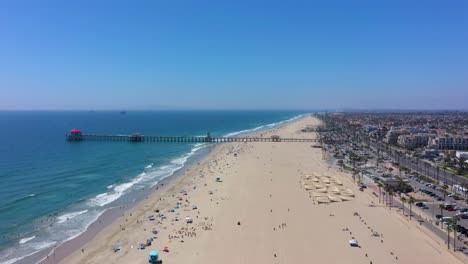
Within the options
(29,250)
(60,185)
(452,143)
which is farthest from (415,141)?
(29,250)

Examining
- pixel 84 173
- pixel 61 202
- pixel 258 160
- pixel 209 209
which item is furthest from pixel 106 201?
pixel 258 160

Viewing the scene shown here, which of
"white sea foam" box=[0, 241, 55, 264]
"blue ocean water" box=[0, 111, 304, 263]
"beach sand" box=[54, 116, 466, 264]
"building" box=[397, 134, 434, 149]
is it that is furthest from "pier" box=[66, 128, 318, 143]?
"white sea foam" box=[0, 241, 55, 264]

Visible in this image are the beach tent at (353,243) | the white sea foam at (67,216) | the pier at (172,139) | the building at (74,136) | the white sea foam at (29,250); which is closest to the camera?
the white sea foam at (29,250)

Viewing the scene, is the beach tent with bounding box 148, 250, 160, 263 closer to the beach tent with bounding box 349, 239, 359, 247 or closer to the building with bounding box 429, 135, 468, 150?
the beach tent with bounding box 349, 239, 359, 247

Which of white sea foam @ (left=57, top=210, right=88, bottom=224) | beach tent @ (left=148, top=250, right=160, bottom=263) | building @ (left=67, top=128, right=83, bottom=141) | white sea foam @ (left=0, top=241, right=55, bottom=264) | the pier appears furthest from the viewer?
building @ (left=67, top=128, right=83, bottom=141)

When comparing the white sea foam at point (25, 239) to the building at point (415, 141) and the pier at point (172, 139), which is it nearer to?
the pier at point (172, 139)

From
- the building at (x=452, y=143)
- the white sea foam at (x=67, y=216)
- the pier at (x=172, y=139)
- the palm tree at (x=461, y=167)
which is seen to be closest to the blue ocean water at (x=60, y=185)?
the white sea foam at (x=67, y=216)

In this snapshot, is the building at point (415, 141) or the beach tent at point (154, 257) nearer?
the beach tent at point (154, 257)

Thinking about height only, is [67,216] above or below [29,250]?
above

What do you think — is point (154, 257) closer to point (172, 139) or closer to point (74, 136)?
point (172, 139)
